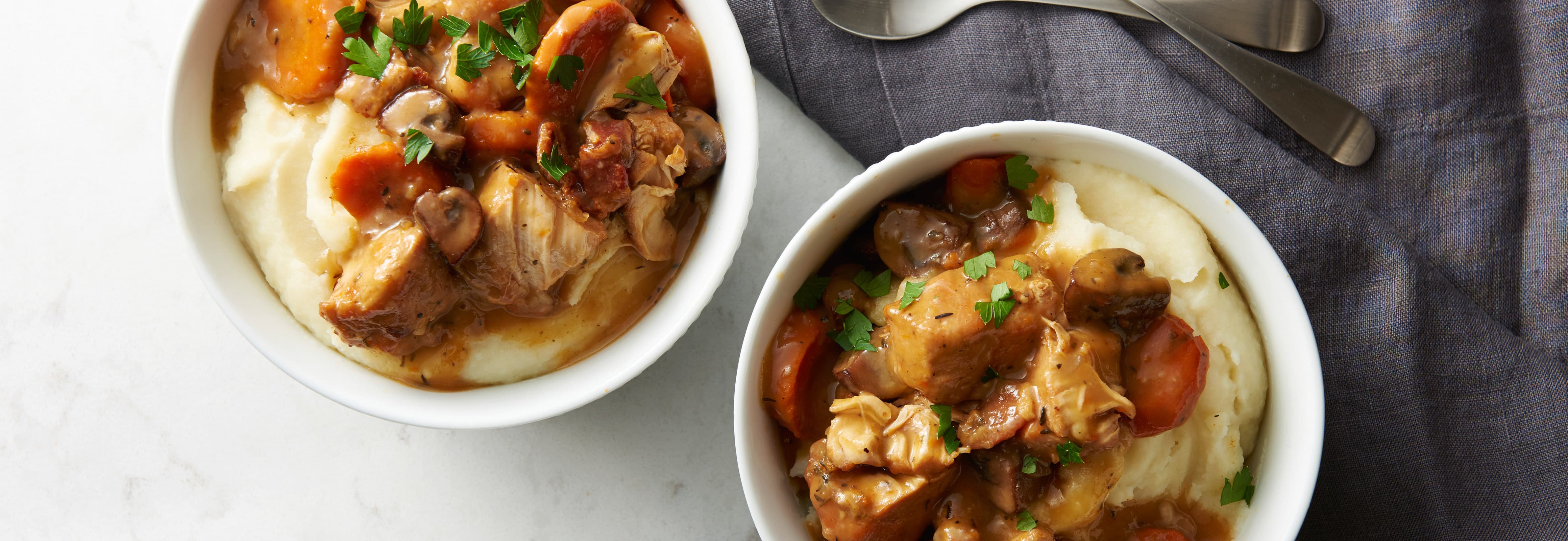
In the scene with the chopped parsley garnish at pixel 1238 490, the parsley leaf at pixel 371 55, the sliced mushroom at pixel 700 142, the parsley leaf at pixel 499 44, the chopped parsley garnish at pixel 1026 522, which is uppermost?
the parsley leaf at pixel 499 44

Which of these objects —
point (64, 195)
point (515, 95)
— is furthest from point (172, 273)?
point (515, 95)

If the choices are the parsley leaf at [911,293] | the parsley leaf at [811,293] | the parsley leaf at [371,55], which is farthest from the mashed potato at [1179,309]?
the parsley leaf at [371,55]

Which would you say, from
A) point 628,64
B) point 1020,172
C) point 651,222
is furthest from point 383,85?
point 1020,172

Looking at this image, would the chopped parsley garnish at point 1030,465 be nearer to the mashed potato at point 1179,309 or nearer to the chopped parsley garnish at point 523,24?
the mashed potato at point 1179,309

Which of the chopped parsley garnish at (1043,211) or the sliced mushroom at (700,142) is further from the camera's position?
the sliced mushroom at (700,142)

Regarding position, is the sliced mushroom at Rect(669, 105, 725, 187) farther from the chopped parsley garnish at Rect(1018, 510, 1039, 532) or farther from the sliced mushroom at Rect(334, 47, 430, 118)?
the chopped parsley garnish at Rect(1018, 510, 1039, 532)

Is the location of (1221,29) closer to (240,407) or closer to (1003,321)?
(1003,321)

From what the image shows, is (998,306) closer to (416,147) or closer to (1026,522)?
(1026,522)
